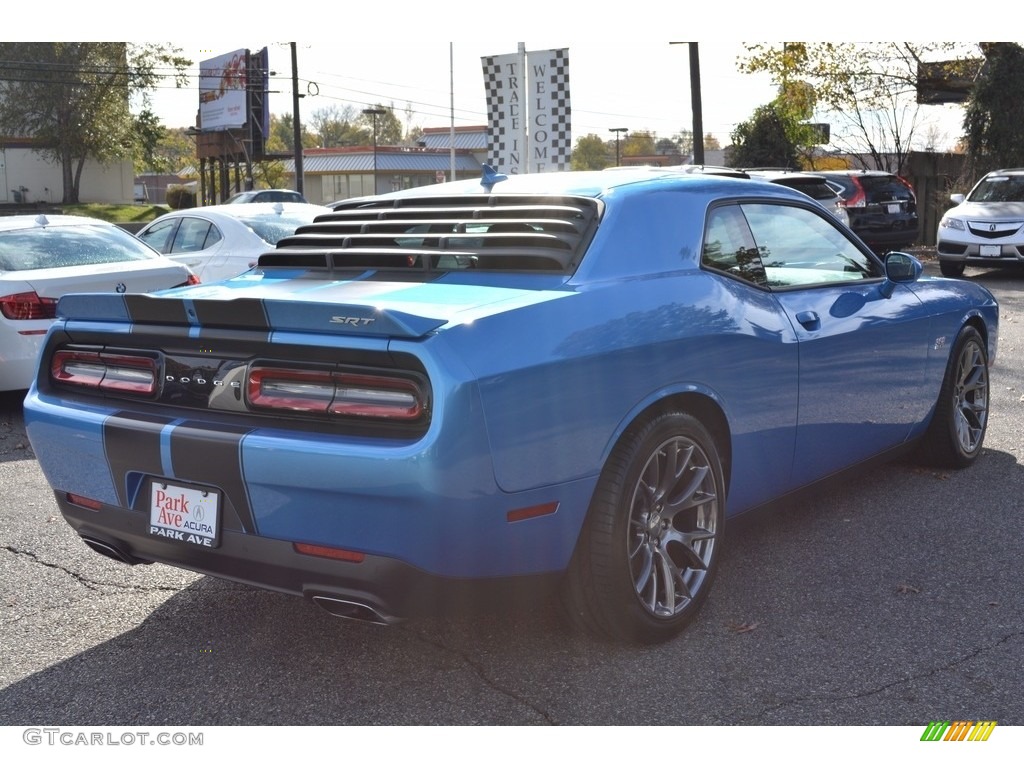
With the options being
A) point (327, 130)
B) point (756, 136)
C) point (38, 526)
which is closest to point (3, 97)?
point (756, 136)

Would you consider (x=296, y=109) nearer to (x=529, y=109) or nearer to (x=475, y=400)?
(x=529, y=109)

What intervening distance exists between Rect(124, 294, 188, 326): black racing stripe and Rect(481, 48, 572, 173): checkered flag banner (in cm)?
943

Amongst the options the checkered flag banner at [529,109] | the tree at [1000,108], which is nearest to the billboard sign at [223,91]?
the tree at [1000,108]

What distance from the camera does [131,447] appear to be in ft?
11.2

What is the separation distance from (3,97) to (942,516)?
6092 centimetres

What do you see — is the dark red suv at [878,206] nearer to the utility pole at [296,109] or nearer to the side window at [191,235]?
the side window at [191,235]

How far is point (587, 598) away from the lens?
3490mm

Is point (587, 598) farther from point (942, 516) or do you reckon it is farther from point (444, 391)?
point (942, 516)

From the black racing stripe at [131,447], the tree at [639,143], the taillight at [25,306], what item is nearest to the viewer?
the black racing stripe at [131,447]

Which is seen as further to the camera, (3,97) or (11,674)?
(3,97)

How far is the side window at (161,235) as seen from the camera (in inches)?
448

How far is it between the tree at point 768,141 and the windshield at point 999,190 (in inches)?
365

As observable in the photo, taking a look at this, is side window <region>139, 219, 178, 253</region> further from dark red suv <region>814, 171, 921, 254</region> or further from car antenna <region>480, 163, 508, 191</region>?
dark red suv <region>814, 171, 921, 254</region>

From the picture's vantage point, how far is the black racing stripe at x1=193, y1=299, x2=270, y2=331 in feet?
10.8
